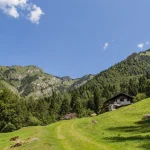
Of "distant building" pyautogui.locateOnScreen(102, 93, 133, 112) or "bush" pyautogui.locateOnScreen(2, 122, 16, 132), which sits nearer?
"bush" pyautogui.locateOnScreen(2, 122, 16, 132)

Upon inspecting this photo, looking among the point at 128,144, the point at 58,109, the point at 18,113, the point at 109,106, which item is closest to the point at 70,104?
the point at 58,109

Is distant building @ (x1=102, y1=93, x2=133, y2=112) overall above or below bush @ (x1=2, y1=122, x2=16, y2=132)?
above

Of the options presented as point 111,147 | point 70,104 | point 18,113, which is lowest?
point 111,147

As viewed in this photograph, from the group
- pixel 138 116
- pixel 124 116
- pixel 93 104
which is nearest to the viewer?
pixel 138 116

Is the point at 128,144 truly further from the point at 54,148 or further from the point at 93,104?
the point at 93,104

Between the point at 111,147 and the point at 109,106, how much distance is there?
382 ft

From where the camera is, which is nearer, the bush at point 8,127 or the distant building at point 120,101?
the bush at point 8,127

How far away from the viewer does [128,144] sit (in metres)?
31.2

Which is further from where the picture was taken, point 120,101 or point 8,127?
point 120,101

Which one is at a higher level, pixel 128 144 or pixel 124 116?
pixel 124 116

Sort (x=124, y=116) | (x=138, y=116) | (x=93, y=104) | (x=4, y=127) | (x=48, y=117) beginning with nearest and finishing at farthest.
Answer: (x=138, y=116) → (x=124, y=116) → (x=4, y=127) → (x=48, y=117) → (x=93, y=104)

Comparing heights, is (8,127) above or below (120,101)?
below

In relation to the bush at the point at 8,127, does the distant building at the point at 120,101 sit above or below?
above

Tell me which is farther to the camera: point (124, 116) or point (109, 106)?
point (109, 106)
